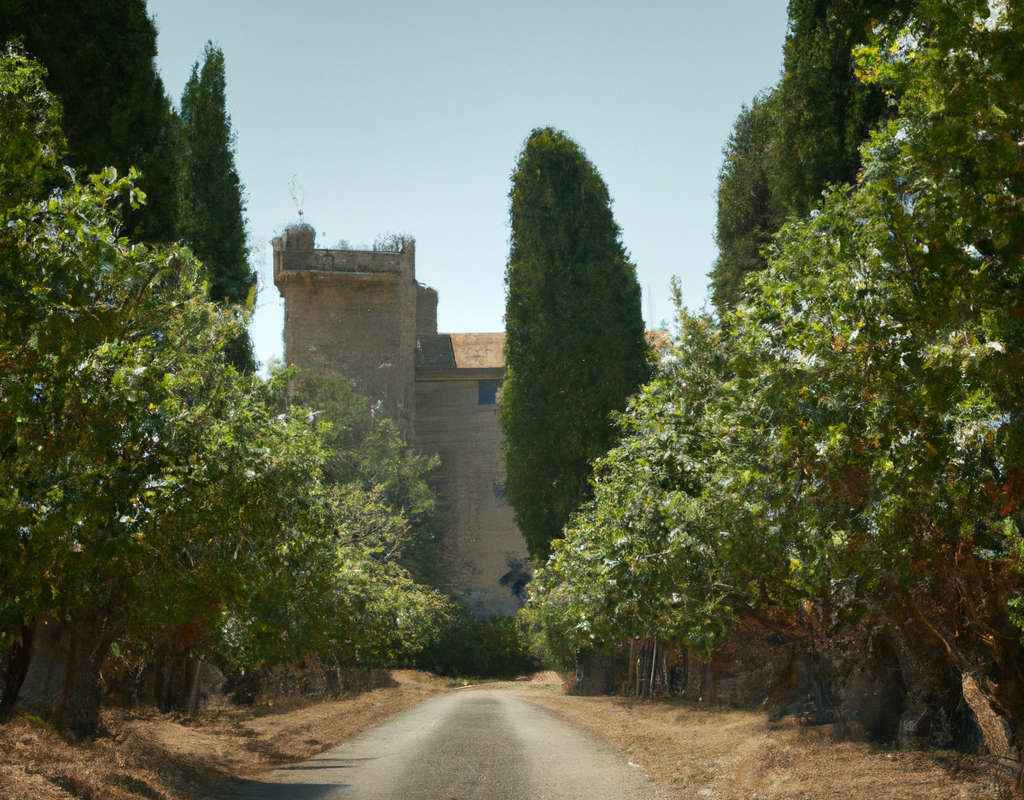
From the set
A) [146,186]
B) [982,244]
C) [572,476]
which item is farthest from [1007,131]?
[572,476]

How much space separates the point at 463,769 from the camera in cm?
1390

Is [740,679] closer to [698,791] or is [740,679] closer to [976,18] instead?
[698,791]

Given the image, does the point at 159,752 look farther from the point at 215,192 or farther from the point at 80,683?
the point at 215,192

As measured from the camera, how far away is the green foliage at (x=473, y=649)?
5247 cm

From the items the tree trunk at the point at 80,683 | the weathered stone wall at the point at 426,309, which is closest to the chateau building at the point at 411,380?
the weathered stone wall at the point at 426,309

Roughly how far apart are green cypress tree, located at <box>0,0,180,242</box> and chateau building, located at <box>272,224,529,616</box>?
36.0m

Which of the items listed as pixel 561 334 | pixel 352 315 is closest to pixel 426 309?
pixel 352 315

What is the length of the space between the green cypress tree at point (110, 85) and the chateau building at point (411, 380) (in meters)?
36.0

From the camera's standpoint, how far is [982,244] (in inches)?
278

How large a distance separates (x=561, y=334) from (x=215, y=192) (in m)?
13.3

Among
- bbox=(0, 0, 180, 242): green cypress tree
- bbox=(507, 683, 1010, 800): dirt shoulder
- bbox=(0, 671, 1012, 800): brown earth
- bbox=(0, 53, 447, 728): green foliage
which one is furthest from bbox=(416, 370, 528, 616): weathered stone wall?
bbox=(0, 53, 447, 728): green foliage

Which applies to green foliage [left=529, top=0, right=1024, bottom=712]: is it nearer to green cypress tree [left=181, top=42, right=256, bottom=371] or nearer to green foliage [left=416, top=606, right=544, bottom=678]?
green cypress tree [left=181, top=42, right=256, bottom=371]

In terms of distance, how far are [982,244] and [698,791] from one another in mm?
7520

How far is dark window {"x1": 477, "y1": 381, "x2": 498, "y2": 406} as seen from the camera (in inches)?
2313
